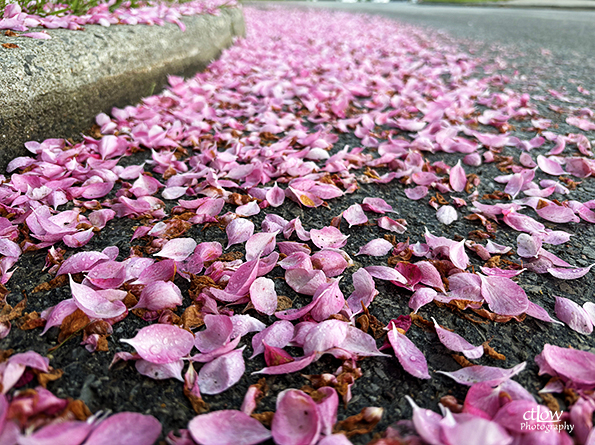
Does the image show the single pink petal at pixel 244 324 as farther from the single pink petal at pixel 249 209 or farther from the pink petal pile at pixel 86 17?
the pink petal pile at pixel 86 17

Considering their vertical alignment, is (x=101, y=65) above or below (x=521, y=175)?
above

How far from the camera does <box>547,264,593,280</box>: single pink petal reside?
109 centimetres

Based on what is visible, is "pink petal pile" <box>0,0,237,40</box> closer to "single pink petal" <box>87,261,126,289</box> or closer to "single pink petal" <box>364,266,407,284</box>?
"single pink petal" <box>87,261,126,289</box>

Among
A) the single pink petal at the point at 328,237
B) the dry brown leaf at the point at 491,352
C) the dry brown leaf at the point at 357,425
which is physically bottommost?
the dry brown leaf at the point at 357,425

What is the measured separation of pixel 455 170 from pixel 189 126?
138 cm

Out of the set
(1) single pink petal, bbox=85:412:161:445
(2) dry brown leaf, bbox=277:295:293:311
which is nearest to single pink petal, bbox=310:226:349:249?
(2) dry brown leaf, bbox=277:295:293:311

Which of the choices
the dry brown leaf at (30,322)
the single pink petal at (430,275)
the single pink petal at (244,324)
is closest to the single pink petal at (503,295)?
the single pink petal at (430,275)

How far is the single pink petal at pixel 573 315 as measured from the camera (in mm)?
938

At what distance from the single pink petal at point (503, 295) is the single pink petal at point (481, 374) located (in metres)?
0.16

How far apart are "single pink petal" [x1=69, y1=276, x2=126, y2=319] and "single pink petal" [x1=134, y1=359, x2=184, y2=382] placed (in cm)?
15

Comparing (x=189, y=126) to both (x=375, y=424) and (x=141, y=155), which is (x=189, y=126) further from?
(x=375, y=424)

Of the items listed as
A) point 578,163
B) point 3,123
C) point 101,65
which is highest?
point 101,65

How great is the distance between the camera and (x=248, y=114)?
2342mm

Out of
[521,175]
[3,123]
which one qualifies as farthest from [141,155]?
[521,175]
